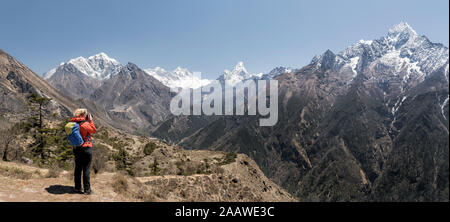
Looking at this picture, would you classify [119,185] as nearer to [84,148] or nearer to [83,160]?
[83,160]

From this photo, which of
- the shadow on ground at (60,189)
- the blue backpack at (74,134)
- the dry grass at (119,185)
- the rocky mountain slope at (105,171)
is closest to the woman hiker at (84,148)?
the blue backpack at (74,134)

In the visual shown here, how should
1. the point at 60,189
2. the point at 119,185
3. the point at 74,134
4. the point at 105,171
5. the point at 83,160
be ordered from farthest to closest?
the point at 105,171
the point at 119,185
the point at 60,189
the point at 83,160
the point at 74,134

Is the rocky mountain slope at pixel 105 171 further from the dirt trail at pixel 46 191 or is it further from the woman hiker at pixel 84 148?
the woman hiker at pixel 84 148

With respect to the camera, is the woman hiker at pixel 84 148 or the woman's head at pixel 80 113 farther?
the woman's head at pixel 80 113

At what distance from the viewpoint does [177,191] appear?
39.9 m

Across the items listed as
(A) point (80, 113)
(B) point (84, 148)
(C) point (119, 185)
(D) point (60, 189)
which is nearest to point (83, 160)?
(B) point (84, 148)

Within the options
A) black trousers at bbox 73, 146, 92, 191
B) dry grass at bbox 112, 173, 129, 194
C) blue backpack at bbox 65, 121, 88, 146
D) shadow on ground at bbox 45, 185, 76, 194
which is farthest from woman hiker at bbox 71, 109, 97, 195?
dry grass at bbox 112, 173, 129, 194

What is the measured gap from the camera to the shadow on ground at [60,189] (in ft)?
44.8

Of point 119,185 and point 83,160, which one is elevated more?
point 83,160

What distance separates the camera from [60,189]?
14.2m

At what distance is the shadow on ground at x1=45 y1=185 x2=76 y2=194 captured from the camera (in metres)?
13.7
